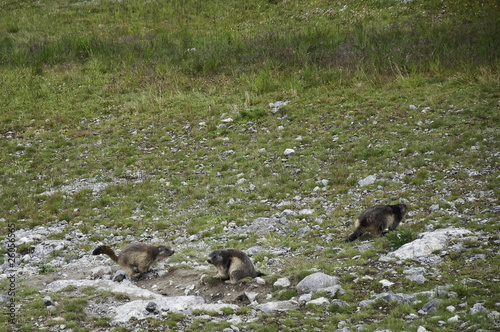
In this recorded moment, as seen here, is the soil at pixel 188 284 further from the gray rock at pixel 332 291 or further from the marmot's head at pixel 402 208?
the marmot's head at pixel 402 208

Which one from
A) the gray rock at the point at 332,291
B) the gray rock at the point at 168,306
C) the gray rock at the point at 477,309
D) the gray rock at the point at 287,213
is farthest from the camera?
the gray rock at the point at 287,213

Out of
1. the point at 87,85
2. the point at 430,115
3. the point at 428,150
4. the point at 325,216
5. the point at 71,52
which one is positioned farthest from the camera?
the point at 71,52

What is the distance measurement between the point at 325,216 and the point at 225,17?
76.8 ft

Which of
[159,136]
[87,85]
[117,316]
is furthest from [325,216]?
[87,85]

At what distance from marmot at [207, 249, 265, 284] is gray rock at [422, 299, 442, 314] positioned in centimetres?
312

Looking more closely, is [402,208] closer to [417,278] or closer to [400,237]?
[400,237]

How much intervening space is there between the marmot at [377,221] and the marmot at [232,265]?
2.67 m

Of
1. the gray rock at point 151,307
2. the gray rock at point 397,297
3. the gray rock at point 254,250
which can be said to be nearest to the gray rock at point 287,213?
the gray rock at point 254,250

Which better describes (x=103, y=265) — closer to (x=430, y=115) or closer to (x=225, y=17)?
(x=430, y=115)

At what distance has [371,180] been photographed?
44.7 feet

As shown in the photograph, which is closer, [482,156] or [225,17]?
[482,156]

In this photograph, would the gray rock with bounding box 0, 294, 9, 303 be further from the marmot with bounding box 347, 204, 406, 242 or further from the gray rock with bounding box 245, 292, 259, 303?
the marmot with bounding box 347, 204, 406, 242

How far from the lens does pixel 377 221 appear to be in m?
10.4

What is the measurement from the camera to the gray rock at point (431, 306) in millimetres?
7164
